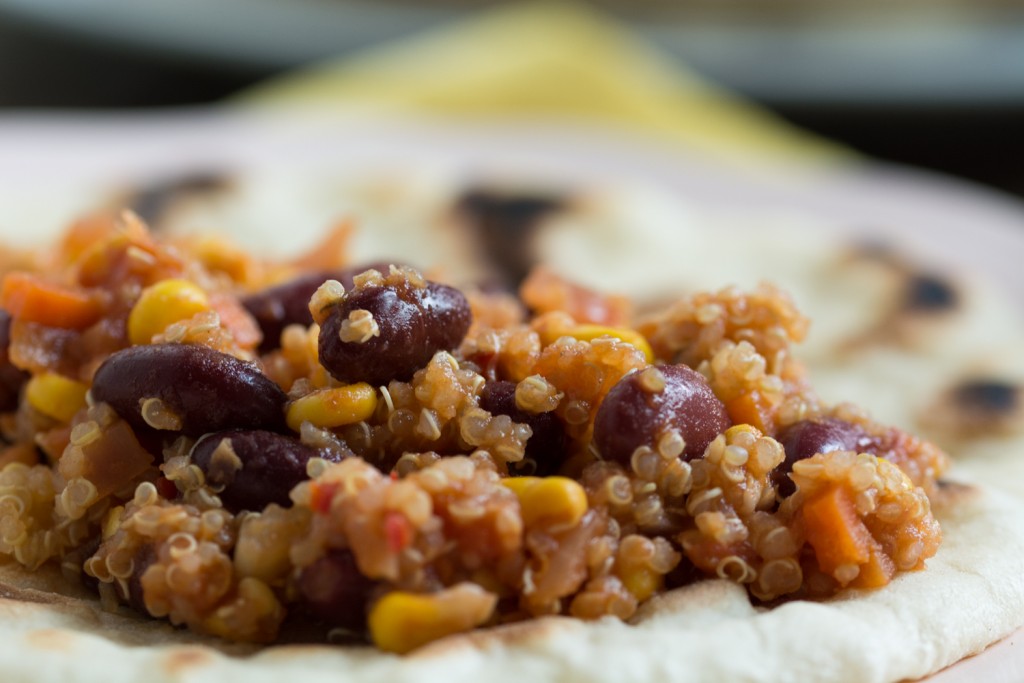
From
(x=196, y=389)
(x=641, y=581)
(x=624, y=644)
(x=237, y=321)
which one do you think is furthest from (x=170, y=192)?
(x=624, y=644)

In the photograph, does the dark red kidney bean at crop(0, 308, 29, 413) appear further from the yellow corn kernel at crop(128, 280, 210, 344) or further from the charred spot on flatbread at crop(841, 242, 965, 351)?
the charred spot on flatbread at crop(841, 242, 965, 351)

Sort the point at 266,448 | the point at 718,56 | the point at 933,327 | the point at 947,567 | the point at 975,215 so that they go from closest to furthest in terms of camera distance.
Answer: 1. the point at 266,448
2. the point at 947,567
3. the point at 933,327
4. the point at 975,215
5. the point at 718,56

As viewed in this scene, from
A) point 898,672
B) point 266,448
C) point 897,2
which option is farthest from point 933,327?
point 897,2

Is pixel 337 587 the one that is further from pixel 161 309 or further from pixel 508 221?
pixel 508 221

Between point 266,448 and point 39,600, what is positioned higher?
point 266,448

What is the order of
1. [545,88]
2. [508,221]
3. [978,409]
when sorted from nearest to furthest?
[978,409], [508,221], [545,88]

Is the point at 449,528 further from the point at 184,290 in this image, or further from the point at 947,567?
the point at 947,567

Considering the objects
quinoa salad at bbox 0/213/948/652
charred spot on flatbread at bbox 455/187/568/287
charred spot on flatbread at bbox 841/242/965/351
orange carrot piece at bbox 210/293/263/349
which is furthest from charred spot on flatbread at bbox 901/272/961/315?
orange carrot piece at bbox 210/293/263/349
